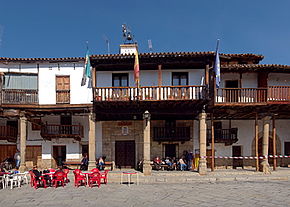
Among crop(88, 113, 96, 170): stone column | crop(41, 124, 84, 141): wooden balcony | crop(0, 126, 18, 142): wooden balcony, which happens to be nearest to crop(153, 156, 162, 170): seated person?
crop(88, 113, 96, 170): stone column

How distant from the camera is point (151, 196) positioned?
947 cm

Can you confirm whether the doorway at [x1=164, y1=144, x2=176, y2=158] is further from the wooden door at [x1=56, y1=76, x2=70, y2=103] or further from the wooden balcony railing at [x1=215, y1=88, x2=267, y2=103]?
the wooden door at [x1=56, y1=76, x2=70, y2=103]

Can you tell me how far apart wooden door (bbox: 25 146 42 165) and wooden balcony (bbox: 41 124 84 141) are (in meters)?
1.53

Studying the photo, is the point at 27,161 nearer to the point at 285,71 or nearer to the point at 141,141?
the point at 141,141

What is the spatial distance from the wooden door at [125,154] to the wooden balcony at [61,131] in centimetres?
317

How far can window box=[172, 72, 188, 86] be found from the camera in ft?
53.2

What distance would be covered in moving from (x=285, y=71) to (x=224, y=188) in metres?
10.3

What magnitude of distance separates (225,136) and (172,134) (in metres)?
4.11

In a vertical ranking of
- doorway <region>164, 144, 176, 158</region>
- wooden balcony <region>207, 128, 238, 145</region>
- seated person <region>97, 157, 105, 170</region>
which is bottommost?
seated person <region>97, 157, 105, 170</region>

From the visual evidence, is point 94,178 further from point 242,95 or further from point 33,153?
point 242,95

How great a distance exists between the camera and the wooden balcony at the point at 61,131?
16969 mm

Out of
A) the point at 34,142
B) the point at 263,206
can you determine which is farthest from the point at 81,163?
the point at 263,206

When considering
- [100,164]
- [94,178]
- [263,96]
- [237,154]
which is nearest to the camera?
[94,178]

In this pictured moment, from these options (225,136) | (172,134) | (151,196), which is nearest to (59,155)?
(172,134)
